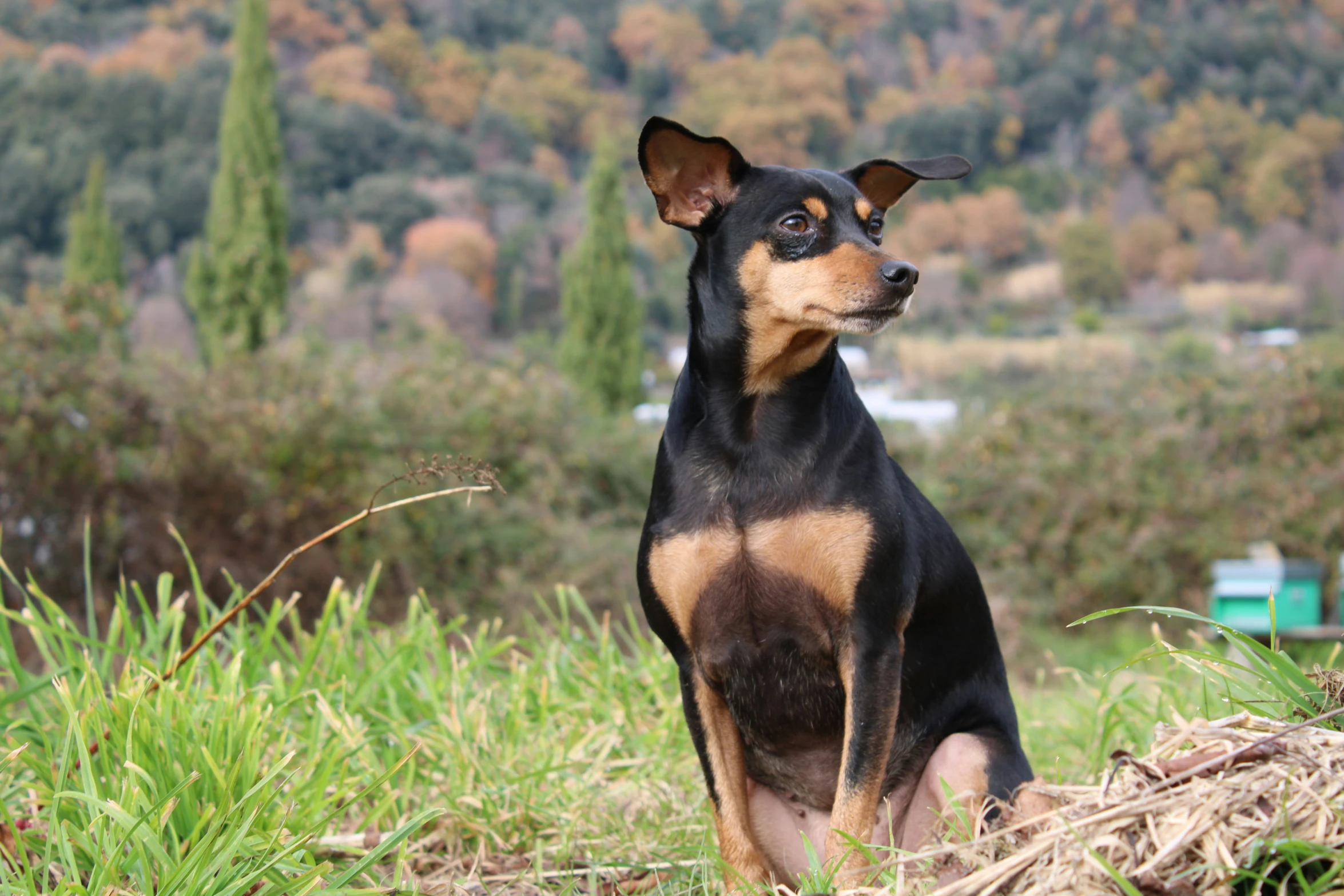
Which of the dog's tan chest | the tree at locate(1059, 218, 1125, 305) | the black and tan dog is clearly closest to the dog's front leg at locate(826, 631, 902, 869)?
the black and tan dog

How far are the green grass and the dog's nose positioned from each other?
1.25 metres

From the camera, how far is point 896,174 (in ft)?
9.77

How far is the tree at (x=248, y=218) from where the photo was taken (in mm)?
13953

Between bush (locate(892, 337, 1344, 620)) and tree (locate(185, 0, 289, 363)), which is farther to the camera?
tree (locate(185, 0, 289, 363))

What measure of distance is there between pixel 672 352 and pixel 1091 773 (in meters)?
23.5

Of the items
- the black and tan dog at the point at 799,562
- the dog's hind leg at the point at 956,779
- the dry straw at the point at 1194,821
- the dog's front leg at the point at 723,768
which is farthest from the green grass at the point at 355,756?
the dry straw at the point at 1194,821

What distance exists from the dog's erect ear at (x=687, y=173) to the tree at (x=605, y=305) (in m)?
12.8

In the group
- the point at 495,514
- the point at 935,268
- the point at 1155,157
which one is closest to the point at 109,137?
the point at 935,268

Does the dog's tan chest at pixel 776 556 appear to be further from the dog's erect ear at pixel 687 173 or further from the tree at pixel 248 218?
the tree at pixel 248 218

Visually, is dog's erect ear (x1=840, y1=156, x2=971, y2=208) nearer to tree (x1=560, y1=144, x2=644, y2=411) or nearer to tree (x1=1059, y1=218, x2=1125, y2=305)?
tree (x1=560, y1=144, x2=644, y2=411)

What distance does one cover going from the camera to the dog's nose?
95.6 inches

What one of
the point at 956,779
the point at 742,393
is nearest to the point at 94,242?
the point at 742,393

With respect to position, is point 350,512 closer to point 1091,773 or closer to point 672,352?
point 1091,773

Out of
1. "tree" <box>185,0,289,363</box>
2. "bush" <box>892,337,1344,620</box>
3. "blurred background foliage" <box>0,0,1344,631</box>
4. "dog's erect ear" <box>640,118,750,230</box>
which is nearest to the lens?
"dog's erect ear" <box>640,118,750,230</box>
